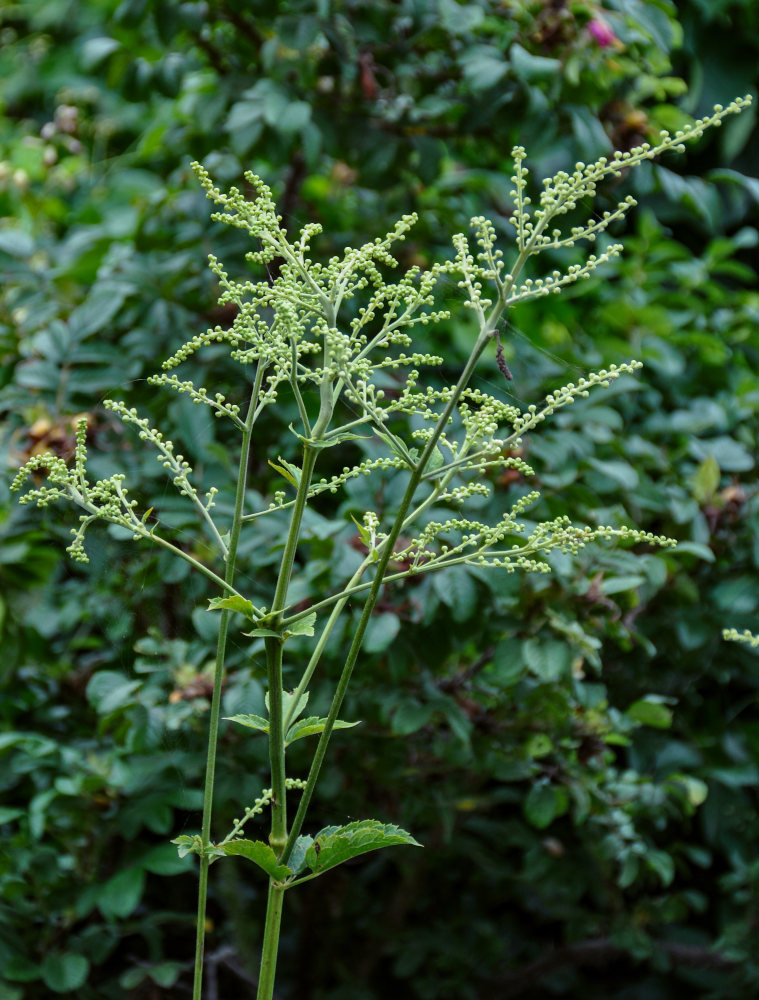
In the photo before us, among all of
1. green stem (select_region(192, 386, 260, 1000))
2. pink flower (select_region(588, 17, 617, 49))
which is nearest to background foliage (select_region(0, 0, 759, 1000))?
pink flower (select_region(588, 17, 617, 49))

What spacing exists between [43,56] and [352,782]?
8.31 feet

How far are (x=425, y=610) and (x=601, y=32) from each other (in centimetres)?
73

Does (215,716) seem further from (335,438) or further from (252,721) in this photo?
(335,438)

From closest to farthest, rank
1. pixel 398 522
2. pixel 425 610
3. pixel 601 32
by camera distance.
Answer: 1. pixel 398 522
2. pixel 425 610
3. pixel 601 32

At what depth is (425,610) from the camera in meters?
0.94

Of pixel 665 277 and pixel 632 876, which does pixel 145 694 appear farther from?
pixel 665 277

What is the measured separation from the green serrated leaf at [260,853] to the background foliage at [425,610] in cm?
26

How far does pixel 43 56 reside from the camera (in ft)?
9.36

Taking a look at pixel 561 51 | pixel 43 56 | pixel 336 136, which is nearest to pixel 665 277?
pixel 561 51

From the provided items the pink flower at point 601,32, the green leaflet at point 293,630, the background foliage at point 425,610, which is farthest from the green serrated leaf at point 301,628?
the pink flower at point 601,32

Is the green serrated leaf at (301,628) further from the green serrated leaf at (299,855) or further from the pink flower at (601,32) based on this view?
the pink flower at (601,32)

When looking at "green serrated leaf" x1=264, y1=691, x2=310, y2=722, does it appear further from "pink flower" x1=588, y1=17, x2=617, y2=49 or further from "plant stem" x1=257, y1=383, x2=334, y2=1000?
"pink flower" x1=588, y1=17, x2=617, y2=49

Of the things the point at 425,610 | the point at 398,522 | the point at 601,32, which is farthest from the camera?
the point at 601,32

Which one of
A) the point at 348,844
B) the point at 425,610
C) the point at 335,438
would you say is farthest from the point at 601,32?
the point at 348,844
